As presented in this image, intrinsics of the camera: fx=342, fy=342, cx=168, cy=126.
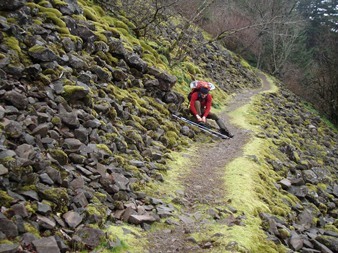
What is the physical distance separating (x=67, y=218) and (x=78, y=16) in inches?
337

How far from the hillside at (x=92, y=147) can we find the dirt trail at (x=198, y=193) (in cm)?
35

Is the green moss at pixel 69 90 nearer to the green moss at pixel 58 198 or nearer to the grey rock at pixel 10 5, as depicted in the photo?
the grey rock at pixel 10 5

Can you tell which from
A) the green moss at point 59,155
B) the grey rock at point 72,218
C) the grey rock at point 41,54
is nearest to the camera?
the grey rock at point 72,218

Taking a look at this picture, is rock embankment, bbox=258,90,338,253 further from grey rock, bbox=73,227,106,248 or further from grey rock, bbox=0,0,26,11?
grey rock, bbox=0,0,26,11

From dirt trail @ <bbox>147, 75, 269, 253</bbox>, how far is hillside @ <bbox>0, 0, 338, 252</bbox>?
0.35 m

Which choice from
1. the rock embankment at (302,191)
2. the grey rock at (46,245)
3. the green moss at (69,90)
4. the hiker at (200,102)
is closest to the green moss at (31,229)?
the grey rock at (46,245)

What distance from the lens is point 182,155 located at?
34.0 ft

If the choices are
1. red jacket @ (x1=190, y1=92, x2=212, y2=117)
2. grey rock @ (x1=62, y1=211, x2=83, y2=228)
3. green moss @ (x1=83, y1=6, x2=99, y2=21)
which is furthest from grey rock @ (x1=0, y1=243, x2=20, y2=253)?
green moss @ (x1=83, y1=6, x2=99, y2=21)

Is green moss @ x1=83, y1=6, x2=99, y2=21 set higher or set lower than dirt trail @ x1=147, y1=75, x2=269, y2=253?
higher

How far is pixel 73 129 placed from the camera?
7.34 meters

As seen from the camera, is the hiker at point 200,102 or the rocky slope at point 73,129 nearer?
the rocky slope at point 73,129

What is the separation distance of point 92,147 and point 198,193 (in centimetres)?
262

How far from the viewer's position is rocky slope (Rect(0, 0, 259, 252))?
495 centimetres

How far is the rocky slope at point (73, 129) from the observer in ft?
16.3
